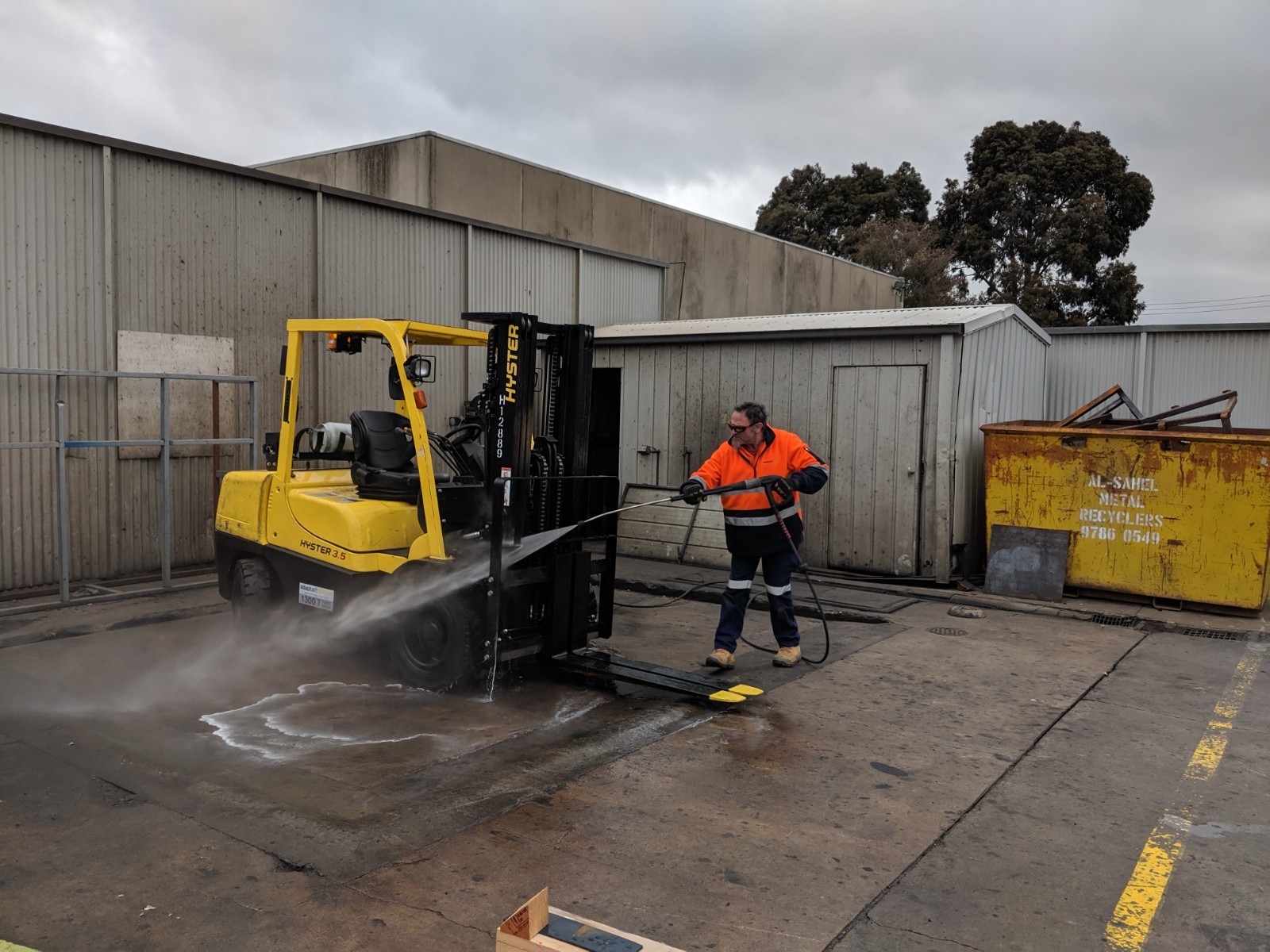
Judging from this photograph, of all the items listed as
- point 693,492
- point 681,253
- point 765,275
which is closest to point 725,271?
point 681,253

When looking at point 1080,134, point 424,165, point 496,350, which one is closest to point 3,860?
point 496,350

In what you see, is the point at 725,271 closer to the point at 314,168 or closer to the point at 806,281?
the point at 806,281

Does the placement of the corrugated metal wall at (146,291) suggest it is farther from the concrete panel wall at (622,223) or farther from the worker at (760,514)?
the concrete panel wall at (622,223)

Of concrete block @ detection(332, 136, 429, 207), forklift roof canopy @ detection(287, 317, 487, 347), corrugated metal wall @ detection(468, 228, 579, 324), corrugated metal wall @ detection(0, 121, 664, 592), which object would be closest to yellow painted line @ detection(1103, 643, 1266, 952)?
forklift roof canopy @ detection(287, 317, 487, 347)

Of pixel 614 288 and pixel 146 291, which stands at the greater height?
pixel 614 288

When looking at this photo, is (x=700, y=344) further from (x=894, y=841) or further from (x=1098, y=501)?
(x=894, y=841)

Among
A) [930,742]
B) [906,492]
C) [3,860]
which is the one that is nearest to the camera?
[3,860]

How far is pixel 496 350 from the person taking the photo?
5.89 m

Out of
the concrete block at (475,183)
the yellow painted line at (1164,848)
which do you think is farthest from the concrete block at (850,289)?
the yellow painted line at (1164,848)

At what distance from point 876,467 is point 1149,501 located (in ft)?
8.86

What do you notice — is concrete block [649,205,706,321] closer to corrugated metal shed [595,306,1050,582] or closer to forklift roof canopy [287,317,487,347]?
corrugated metal shed [595,306,1050,582]

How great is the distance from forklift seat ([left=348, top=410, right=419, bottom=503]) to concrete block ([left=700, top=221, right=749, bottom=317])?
1499 cm

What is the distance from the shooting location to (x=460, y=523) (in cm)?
605

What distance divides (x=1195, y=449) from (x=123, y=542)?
412 inches
